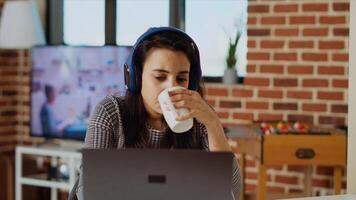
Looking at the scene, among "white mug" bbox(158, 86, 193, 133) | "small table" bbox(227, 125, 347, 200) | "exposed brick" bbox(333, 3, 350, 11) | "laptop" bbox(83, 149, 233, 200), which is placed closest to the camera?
"laptop" bbox(83, 149, 233, 200)

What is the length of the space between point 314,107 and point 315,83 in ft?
0.44

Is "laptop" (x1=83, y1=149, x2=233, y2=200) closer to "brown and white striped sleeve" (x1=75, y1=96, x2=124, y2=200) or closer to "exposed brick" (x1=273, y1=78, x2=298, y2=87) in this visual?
"brown and white striped sleeve" (x1=75, y1=96, x2=124, y2=200)

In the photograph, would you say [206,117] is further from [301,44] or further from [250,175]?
[250,175]

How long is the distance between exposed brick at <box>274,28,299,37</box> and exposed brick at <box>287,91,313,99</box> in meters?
0.33

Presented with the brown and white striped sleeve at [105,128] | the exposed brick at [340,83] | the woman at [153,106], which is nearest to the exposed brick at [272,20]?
the exposed brick at [340,83]

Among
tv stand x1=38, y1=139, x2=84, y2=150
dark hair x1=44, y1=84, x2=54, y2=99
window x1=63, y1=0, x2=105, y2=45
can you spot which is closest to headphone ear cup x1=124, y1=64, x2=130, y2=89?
tv stand x1=38, y1=139, x2=84, y2=150

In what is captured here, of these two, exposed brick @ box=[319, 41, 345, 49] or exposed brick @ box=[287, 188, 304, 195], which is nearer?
exposed brick @ box=[319, 41, 345, 49]

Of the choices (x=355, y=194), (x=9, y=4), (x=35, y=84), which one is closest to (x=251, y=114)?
(x=35, y=84)

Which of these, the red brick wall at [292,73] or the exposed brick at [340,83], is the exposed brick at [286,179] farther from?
the exposed brick at [340,83]

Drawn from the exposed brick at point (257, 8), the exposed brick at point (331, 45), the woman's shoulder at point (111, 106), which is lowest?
the woman's shoulder at point (111, 106)

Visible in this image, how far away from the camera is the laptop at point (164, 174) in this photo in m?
1.09

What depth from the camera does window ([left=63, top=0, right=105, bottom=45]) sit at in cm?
427

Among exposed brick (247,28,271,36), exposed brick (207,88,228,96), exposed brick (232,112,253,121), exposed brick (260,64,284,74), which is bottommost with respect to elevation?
exposed brick (232,112,253,121)

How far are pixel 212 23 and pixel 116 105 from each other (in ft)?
7.53
